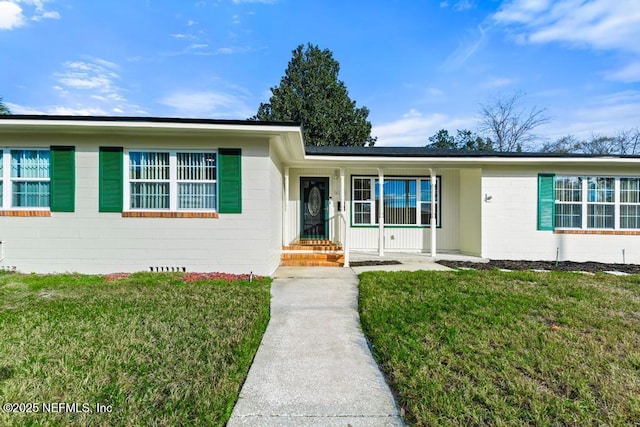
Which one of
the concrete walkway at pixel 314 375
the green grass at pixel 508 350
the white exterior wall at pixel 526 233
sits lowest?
the concrete walkway at pixel 314 375

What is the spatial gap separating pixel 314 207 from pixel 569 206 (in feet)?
23.0

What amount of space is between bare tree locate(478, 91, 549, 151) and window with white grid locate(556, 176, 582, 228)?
2038 centimetres

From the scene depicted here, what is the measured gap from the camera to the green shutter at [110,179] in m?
6.41

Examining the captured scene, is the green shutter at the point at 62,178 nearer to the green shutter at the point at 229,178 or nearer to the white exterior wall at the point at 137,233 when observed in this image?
the white exterior wall at the point at 137,233

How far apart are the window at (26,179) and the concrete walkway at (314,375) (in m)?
5.55

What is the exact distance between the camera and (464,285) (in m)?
5.34

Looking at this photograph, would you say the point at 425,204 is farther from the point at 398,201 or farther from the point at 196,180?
the point at 196,180

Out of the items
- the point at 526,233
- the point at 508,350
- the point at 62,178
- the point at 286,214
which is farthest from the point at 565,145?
the point at 62,178

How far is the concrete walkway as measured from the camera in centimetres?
216

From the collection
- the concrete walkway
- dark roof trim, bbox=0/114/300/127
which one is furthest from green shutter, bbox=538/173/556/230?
dark roof trim, bbox=0/114/300/127

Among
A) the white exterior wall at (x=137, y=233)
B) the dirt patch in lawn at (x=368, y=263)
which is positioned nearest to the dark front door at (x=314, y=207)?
the dirt patch in lawn at (x=368, y=263)

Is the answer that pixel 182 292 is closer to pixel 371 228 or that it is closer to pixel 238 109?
pixel 371 228

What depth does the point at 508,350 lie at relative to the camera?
119 inches

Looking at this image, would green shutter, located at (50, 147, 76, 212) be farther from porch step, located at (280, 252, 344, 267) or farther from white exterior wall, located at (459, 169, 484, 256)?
white exterior wall, located at (459, 169, 484, 256)
